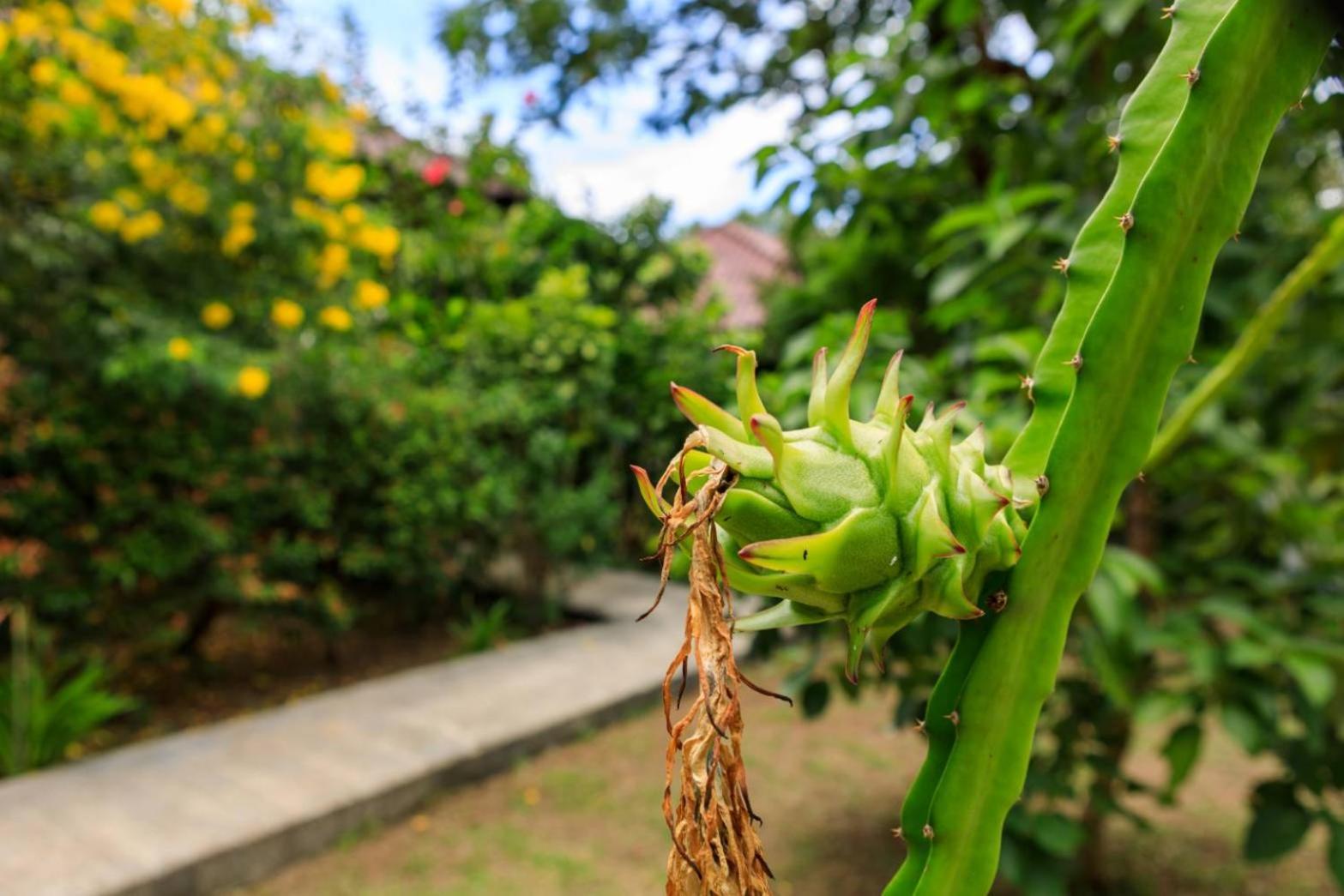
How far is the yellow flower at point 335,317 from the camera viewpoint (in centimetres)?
387

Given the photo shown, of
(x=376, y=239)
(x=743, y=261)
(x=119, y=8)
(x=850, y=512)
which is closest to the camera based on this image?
(x=850, y=512)

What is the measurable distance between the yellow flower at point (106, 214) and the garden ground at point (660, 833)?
7.31 feet

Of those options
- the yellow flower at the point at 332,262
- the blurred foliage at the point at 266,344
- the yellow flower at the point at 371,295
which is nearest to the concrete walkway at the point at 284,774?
the blurred foliage at the point at 266,344

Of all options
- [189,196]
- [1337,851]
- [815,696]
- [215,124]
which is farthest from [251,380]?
[1337,851]

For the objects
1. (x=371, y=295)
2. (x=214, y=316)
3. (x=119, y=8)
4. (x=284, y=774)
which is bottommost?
(x=284, y=774)

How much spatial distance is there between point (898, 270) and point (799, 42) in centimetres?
68

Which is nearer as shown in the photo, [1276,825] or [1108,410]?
[1108,410]

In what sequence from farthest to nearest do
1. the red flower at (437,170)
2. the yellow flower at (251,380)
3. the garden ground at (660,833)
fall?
1. the red flower at (437,170)
2. the yellow flower at (251,380)
3. the garden ground at (660,833)

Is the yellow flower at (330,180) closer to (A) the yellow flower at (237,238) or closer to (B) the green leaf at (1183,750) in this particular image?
(A) the yellow flower at (237,238)

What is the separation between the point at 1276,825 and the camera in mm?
1915

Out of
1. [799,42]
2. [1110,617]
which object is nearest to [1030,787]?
[1110,617]

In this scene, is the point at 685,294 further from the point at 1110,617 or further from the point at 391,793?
the point at 1110,617

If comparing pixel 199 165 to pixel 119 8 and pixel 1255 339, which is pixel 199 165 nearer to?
pixel 119 8

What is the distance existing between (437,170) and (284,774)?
110 inches
